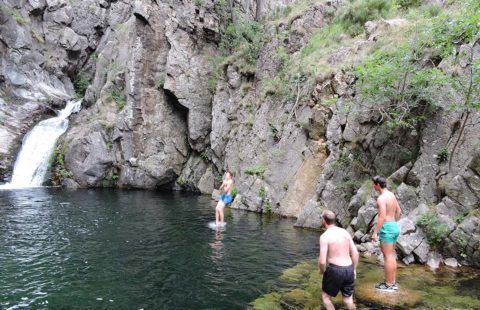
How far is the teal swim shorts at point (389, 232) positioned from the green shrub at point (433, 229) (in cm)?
342

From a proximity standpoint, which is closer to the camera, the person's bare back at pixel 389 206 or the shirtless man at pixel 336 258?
the shirtless man at pixel 336 258

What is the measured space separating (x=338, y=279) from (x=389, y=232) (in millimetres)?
2342

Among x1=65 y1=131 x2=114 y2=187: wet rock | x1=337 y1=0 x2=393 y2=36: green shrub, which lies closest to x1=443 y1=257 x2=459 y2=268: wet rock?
x1=337 y1=0 x2=393 y2=36: green shrub

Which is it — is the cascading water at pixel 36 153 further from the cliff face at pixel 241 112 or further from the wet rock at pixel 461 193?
the wet rock at pixel 461 193

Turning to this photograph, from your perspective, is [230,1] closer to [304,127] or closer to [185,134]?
[185,134]

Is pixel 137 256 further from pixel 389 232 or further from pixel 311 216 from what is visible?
pixel 311 216

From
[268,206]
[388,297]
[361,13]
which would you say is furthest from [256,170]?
[388,297]

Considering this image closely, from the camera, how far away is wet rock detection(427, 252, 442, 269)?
10.8 meters

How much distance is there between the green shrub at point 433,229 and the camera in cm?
1107

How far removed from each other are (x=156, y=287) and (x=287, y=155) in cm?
1363

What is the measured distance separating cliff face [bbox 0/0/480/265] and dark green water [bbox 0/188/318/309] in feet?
11.5

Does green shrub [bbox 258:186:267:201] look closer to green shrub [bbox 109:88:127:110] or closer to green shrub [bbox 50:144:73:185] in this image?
green shrub [bbox 50:144:73:185]

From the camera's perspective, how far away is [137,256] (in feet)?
37.9

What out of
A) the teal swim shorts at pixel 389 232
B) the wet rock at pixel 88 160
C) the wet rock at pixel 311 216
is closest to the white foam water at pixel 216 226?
the wet rock at pixel 311 216
